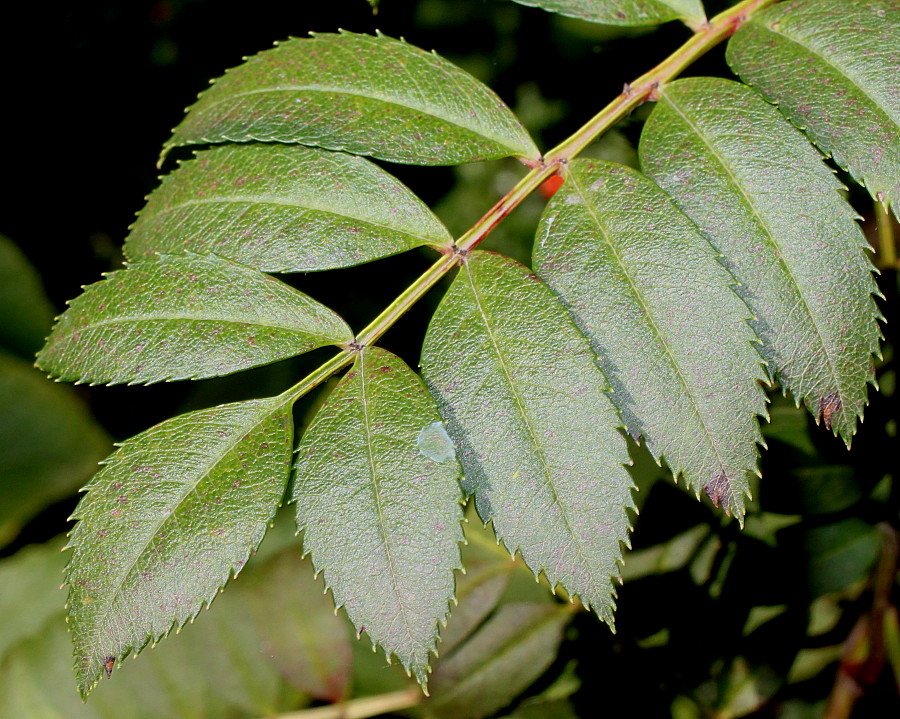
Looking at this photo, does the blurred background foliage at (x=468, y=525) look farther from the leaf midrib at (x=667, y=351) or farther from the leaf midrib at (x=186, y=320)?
the leaf midrib at (x=186, y=320)

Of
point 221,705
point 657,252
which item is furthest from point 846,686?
point 221,705

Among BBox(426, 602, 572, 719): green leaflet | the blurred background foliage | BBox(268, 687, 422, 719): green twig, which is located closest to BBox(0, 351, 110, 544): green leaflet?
the blurred background foliage

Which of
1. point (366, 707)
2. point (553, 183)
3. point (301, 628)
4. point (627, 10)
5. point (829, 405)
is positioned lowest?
point (366, 707)

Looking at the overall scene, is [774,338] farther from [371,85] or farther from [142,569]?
[142,569]

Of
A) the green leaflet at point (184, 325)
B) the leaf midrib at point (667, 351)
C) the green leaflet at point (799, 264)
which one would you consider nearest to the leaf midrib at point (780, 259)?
the green leaflet at point (799, 264)

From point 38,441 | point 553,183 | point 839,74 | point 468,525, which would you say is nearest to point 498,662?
point 468,525

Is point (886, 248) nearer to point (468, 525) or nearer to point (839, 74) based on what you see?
point (839, 74)
